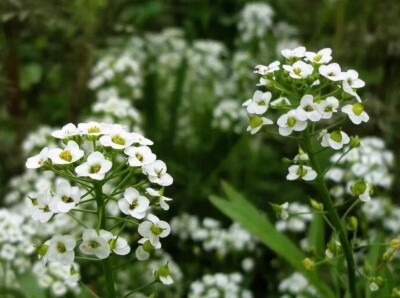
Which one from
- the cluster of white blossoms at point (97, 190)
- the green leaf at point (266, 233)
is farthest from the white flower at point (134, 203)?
the green leaf at point (266, 233)

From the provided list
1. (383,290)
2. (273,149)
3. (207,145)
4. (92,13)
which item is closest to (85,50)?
(92,13)

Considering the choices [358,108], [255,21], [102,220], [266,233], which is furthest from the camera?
[255,21]

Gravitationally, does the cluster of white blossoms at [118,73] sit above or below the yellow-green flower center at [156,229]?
below

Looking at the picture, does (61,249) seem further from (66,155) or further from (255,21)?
(255,21)

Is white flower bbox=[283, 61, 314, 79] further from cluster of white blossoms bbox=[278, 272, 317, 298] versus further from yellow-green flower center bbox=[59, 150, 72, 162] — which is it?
cluster of white blossoms bbox=[278, 272, 317, 298]

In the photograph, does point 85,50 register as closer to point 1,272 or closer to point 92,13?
point 92,13

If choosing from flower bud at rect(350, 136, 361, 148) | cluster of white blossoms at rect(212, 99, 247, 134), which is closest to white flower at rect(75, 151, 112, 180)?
flower bud at rect(350, 136, 361, 148)

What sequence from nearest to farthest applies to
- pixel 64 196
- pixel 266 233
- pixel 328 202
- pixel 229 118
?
pixel 64 196 < pixel 328 202 < pixel 266 233 < pixel 229 118

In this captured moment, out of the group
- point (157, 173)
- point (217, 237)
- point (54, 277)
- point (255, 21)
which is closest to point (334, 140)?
point (157, 173)

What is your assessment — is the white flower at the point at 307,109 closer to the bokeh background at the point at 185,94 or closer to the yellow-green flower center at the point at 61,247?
the yellow-green flower center at the point at 61,247
